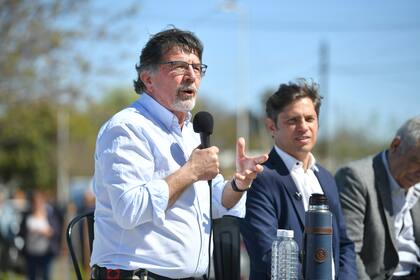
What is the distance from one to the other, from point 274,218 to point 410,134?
1.30 m

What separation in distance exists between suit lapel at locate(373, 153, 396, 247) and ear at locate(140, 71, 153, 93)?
83.4 inches

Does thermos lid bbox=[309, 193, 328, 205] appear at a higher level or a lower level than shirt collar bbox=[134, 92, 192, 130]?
lower

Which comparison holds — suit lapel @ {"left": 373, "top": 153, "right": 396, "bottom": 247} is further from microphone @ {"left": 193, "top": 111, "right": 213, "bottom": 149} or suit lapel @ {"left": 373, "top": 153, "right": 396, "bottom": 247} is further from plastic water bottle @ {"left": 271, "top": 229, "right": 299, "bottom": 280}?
microphone @ {"left": 193, "top": 111, "right": 213, "bottom": 149}

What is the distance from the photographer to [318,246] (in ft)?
11.7

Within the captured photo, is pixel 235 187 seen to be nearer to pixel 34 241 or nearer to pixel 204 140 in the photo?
pixel 204 140

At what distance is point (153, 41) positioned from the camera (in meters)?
3.80

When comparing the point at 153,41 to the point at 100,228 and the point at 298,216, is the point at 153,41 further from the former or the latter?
the point at 298,216

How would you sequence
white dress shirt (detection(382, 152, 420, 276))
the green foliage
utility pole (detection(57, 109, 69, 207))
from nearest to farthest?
white dress shirt (detection(382, 152, 420, 276)), utility pole (detection(57, 109, 69, 207)), the green foliage

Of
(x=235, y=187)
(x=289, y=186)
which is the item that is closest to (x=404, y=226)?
(x=289, y=186)

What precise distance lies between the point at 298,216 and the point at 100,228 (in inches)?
51.6

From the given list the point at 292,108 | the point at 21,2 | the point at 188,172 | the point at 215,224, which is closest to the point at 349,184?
the point at 292,108

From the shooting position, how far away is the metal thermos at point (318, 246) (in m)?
3.54

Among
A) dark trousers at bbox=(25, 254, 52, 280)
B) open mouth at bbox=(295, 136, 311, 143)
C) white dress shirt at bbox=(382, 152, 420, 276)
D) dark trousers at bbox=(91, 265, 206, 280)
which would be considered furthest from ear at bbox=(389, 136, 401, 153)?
dark trousers at bbox=(25, 254, 52, 280)

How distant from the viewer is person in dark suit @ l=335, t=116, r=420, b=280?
506cm
